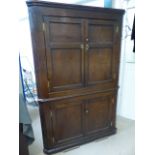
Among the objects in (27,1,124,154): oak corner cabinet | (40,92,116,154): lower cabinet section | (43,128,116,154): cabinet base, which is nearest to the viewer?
(27,1,124,154): oak corner cabinet

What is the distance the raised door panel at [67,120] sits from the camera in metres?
1.76

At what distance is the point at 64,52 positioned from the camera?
1642 mm

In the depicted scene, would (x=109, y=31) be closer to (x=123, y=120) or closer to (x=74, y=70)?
(x=74, y=70)

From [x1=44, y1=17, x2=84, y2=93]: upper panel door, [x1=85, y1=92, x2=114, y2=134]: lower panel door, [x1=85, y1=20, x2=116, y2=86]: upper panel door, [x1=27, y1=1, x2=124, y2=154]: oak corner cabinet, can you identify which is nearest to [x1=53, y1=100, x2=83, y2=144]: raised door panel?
[x1=27, y1=1, x2=124, y2=154]: oak corner cabinet

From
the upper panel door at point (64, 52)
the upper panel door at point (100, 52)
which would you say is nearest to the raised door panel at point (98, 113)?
the upper panel door at point (100, 52)

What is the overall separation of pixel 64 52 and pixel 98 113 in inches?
38.2

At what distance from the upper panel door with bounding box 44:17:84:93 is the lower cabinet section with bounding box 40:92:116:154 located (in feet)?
0.73

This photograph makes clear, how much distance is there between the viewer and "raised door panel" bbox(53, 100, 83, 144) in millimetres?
1758

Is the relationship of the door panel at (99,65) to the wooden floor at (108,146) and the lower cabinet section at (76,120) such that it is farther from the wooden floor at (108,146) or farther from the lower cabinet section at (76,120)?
the wooden floor at (108,146)

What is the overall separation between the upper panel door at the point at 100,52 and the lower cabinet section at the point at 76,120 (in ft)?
0.80

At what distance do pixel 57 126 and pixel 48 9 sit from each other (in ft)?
4.36

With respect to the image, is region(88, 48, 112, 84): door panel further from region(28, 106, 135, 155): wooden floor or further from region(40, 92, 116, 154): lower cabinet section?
region(28, 106, 135, 155): wooden floor

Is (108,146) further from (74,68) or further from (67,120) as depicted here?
(74,68)

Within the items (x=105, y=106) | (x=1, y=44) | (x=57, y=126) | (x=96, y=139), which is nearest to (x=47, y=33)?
(x=1, y=44)
